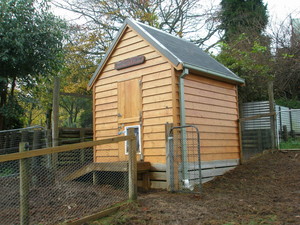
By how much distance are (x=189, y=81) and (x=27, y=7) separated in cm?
735

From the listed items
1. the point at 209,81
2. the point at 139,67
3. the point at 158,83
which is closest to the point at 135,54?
the point at 139,67

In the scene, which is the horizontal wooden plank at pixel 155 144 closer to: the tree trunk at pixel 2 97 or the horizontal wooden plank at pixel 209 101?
the horizontal wooden plank at pixel 209 101

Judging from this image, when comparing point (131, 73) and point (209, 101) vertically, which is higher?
point (131, 73)

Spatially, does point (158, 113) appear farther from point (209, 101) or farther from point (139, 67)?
point (209, 101)

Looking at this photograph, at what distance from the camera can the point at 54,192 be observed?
611 cm

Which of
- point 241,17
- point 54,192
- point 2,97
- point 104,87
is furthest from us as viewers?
point 241,17

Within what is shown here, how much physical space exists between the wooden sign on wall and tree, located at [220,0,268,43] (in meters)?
11.7

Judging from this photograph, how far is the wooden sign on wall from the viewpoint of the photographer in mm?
7832

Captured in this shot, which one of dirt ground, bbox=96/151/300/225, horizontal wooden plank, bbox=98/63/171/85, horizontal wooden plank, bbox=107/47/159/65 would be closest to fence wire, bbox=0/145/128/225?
dirt ground, bbox=96/151/300/225

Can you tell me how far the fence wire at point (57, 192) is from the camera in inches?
183

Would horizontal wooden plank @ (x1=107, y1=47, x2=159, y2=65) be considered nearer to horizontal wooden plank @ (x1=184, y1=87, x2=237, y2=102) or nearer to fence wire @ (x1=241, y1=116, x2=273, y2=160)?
horizontal wooden plank @ (x1=184, y1=87, x2=237, y2=102)

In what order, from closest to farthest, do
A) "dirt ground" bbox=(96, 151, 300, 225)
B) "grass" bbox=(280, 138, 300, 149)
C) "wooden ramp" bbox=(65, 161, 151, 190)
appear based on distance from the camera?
1. "dirt ground" bbox=(96, 151, 300, 225)
2. "wooden ramp" bbox=(65, 161, 151, 190)
3. "grass" bbox=(280, 138, 300, 149)

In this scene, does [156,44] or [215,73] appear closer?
[156,44]

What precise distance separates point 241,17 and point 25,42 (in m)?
13.9
